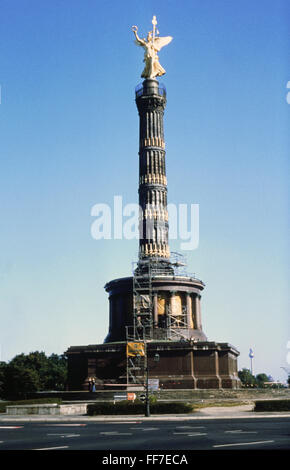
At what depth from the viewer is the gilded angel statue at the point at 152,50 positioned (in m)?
62.8

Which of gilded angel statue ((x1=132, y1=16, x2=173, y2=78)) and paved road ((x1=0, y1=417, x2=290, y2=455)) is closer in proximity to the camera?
paved road ((x1=0, y1=417, x2=290, y2=455))

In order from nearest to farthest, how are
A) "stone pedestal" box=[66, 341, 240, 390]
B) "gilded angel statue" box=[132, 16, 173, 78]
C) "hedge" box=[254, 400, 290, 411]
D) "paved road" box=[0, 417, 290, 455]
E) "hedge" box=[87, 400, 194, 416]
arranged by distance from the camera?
"paved road" box=[0, 417, 290, 455] < "hedge" box=[87, 400, 194, 416] < "hedge" box=[254, 400, 290, 411] < "stone pedestal" box=[66, 341, 240, 390] < "gilded angel statue" box=[132, 16, 173, 78]

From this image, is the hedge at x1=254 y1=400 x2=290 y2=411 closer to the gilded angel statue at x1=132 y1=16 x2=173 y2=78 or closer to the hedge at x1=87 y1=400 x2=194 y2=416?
the hedge at x1=87 y1=400 x2=194 y2=416

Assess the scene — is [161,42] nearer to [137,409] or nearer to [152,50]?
[152,50]

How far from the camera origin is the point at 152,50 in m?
63.2

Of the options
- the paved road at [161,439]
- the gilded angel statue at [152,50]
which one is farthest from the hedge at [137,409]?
the gilded angel statue at [152,50]

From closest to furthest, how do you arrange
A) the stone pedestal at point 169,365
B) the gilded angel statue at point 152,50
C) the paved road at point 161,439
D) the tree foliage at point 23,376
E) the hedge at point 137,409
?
1. the paved road at point 161,439
2. the hedge at point 137,409
3. the stone pedestal at point 169,365
4. the gilded angel statue at point 152,50
5. the tree foliage at point 23,376

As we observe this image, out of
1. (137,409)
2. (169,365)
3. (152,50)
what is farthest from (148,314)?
(152,50)

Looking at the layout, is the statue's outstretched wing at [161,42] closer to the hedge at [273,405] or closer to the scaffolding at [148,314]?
the scaffolding at [148,314]

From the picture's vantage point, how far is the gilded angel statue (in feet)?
206

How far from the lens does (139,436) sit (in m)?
19.5

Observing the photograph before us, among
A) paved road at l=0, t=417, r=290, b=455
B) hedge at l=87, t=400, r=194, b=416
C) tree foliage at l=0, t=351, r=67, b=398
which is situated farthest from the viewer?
tree foliage at l=0, t=351, r=67, b=398

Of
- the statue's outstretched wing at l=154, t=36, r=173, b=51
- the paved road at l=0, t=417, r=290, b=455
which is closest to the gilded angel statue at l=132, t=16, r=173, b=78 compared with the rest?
the statue's outstretched wing at l=154, t=36, r=173, b=51
